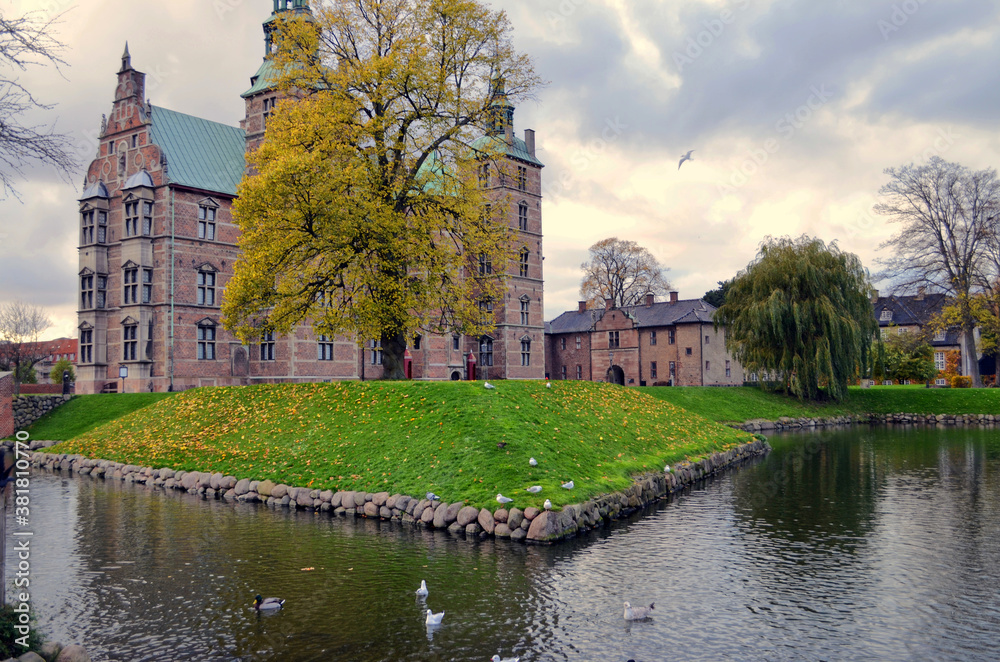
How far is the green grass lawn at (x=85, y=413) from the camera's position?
35.2 meters

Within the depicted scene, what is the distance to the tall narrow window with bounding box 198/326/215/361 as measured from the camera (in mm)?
42344

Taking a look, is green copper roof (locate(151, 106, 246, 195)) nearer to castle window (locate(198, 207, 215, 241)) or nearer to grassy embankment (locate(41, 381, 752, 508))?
castle window (locate(198, 207, 215, 241))

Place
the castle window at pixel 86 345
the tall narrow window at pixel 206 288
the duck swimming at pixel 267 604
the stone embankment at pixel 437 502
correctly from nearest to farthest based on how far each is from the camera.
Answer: the duck swimming at pixel 267 604 < the stone embankment at pixel 437 502 < the tall narrow window at pixel 206 288 < the castle window at pixel 86 345

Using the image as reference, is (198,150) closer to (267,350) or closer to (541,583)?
(267,350)

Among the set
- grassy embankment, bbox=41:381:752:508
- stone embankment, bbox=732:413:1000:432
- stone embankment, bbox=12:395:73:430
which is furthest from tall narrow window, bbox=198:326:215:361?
stone embankment, bbox=732:413:1000:432

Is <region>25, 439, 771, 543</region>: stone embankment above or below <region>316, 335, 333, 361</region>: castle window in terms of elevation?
below

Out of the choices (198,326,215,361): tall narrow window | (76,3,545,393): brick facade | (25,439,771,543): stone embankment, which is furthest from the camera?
(198,326,215,361): tall narrow window

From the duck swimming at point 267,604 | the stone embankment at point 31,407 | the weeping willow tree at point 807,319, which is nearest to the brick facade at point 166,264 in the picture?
the stone embankment at point 31,407

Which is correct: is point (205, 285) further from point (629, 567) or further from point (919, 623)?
point (919, 623)

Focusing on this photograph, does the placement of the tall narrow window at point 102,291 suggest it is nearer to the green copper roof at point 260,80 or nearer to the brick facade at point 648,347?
the green copper roof at point 260,80

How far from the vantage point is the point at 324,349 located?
44375 millimetres

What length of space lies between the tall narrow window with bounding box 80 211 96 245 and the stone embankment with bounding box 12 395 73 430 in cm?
1057

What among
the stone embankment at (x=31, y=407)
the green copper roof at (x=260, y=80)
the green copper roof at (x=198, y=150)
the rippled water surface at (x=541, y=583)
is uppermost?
the green copper roof at (x=260, y=80)

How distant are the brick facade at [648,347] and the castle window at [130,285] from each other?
1788 inches
